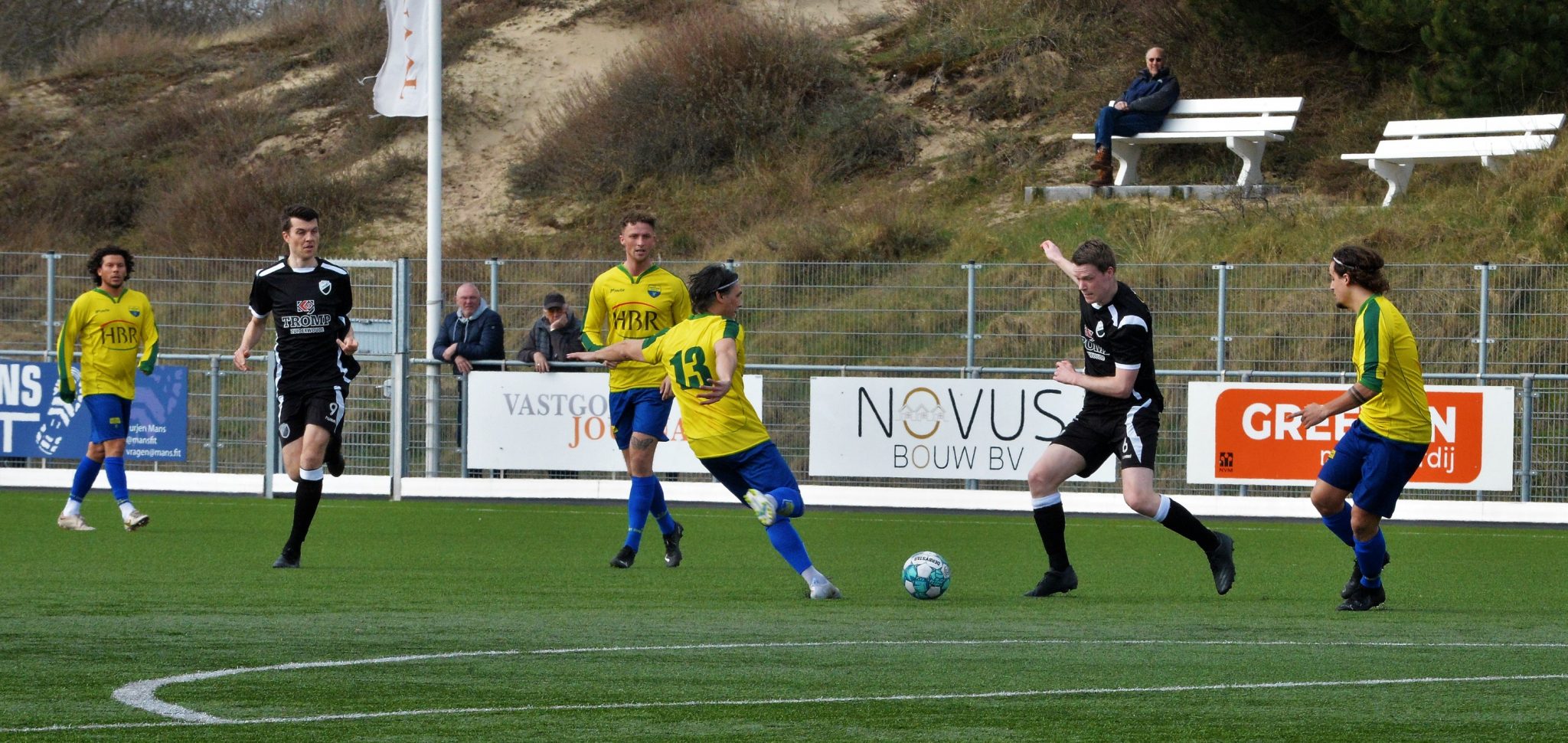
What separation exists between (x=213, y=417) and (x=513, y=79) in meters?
16.3

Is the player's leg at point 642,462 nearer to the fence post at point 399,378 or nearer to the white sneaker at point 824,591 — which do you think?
the white sneaker at point 824,591

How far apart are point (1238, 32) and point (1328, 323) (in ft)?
34.2

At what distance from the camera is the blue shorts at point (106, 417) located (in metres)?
12.7

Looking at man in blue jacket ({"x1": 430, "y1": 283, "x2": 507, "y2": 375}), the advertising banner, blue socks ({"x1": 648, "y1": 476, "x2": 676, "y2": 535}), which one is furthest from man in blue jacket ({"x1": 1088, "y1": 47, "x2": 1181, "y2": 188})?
blue socks ({"x1": 648, "y1": 476, "x2": 676, "y2": 535})

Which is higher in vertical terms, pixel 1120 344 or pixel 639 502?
pixel 1120 344

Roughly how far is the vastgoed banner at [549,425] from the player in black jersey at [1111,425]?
7500 mm

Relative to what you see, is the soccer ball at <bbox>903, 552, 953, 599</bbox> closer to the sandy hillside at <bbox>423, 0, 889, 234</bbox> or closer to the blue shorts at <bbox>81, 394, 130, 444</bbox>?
the blue shorts at <bbox>81, 394, 130, 444</bbox>

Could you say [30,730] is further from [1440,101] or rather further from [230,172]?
[230,172]

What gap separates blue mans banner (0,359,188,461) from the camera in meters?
17.1

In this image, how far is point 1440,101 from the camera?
2419 centimetres

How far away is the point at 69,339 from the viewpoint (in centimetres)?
1273

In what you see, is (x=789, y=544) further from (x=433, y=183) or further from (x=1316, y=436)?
(x=433, y=183)

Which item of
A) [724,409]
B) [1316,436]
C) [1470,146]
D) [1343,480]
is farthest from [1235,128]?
[724,409]

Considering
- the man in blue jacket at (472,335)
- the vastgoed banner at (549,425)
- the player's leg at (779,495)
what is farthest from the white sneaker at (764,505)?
the man in blue jacket at (472,335)
